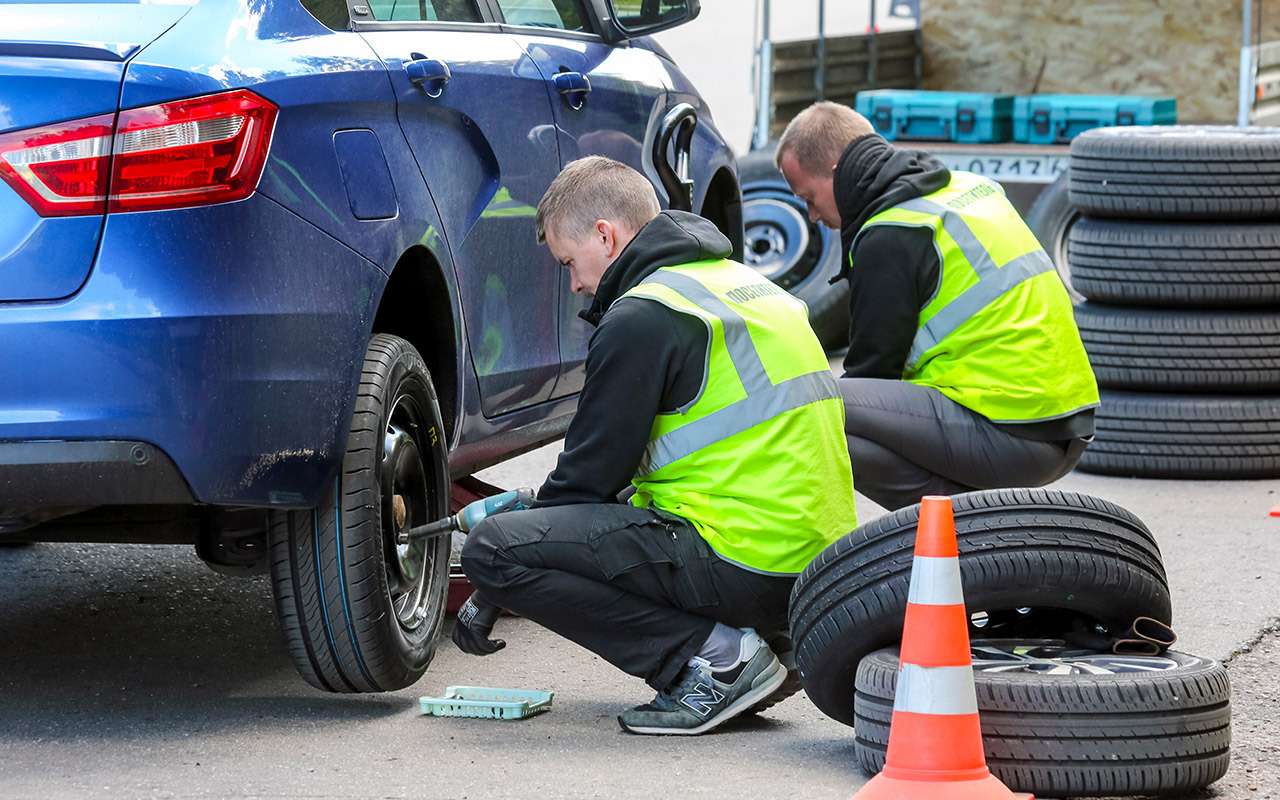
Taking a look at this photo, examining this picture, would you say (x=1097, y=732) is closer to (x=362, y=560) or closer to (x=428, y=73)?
(x=362, y=560)

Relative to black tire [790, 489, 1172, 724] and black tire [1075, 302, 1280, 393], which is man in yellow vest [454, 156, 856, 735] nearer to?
black tire [790, 489, 1172, 724]

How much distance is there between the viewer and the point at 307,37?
3.90 meters

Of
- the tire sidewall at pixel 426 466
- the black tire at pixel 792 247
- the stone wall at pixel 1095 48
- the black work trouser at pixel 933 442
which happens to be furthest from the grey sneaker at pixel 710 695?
the stone wall at pixel 1095 48

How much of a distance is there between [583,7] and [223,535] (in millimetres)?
2211

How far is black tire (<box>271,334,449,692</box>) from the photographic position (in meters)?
3.89

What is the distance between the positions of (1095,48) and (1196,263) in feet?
17.9

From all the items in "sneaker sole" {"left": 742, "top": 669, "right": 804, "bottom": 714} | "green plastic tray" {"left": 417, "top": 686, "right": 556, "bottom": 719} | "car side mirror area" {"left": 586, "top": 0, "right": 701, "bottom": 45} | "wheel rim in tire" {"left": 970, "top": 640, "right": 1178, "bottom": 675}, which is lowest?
"green plastic tray" {"left": 417, "top": 686, "right": 556, "bottom": 719}

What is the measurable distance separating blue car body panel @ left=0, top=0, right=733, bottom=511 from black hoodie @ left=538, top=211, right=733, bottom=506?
18.0 inches

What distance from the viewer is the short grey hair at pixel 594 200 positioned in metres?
4.14

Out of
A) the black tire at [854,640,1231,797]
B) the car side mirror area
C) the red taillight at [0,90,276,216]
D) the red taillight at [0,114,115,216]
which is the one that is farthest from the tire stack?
the red taillight at [0,114,115,216]

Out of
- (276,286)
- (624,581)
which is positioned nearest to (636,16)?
(624,581)

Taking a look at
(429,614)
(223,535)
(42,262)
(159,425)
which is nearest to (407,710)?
(429,614)

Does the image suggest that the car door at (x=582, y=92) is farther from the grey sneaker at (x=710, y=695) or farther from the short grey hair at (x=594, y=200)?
the grey sneaker at (x=710, y=695)

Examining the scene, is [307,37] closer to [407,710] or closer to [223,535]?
[223,535]
